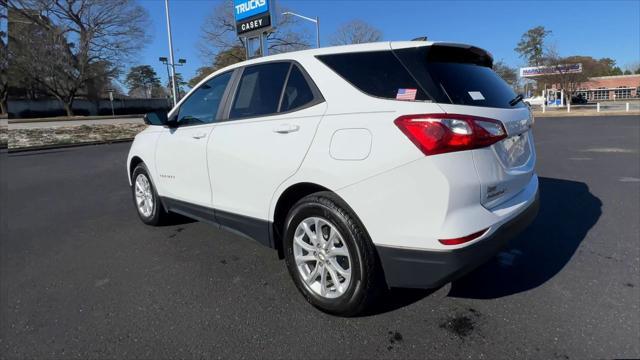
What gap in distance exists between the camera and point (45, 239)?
440cm

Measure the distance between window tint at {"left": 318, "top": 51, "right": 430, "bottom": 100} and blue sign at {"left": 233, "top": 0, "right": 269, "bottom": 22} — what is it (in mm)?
9796

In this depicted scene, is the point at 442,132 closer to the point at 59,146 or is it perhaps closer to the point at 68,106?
the point at 59,146

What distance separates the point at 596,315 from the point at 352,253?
1651mm

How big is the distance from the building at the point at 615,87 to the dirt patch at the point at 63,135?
81.7 meters

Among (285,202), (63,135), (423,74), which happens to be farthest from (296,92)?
(63,135)

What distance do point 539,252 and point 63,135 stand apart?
2247 centimetres

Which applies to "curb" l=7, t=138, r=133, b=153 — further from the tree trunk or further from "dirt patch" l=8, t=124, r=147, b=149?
the tree trunk

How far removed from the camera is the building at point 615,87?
74750mm

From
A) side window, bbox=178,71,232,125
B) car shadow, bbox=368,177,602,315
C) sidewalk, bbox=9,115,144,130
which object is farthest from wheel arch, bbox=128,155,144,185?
sidewalk, bbox=9,115,144,130

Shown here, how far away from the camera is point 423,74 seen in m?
2.28

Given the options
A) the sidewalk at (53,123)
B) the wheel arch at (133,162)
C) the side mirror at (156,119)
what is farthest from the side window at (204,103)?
the sidewalk at (53,123)

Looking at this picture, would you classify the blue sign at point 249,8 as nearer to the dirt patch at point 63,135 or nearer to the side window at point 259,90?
the side window at point 259,90

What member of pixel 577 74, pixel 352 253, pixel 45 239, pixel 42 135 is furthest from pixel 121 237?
pixel 577 74

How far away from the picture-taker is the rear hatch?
7.20ft
